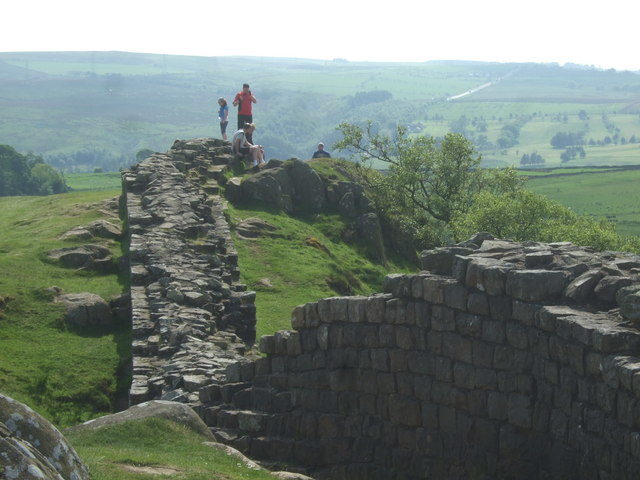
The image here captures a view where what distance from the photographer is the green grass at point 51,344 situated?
23.3 meters

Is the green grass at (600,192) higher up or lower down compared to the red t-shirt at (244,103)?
lower down

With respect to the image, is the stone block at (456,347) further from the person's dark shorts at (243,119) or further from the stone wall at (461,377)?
the person's dark shorts at (243,119)

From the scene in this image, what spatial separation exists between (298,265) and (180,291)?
10.3m

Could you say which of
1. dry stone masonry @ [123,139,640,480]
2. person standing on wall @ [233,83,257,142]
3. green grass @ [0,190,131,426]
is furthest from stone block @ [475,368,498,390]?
person standing on wall @ [233,83,257,142]

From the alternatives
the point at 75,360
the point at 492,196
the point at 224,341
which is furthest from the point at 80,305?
the point at 492,196

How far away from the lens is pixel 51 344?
83.6ft

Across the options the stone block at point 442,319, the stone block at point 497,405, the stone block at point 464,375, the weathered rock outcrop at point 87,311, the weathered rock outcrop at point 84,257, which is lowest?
the weathered rock outcrop at point 87,311

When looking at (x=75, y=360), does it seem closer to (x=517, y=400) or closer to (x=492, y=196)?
(x=517, y=400)

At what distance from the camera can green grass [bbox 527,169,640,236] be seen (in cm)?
12281

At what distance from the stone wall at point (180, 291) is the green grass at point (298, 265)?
1.67 meters

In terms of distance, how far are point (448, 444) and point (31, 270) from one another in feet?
51.0

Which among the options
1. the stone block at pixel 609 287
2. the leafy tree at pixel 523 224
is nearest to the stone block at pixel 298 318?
the stone block at pixel 609 287

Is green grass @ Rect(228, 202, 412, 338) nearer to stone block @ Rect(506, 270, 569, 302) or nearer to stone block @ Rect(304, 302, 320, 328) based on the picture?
stone block @ Rect(304, 302, 320, 328)

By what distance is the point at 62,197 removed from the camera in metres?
45.6
